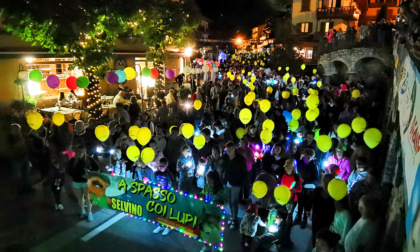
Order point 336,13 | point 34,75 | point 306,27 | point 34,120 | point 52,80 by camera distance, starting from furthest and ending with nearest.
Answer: point 306,27 → point 336,13 → point 52,80 → point 34,75 → point 34,120

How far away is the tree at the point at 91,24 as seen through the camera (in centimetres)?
994

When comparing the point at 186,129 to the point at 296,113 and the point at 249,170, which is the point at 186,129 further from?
the point at 296,113

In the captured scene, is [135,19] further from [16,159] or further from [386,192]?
[386,192]

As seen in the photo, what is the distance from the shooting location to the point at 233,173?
6137mm

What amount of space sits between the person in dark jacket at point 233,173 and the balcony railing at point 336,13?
34.3 meters

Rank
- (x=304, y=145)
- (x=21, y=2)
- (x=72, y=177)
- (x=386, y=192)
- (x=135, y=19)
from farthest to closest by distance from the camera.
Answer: (x=135, y=19) < (x=21, y=2) < (x=304, y=145) < (x=72, y=177) < (x=386, y=192)

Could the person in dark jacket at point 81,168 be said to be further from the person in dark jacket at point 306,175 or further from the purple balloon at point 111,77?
the purple balloon at point 111,77

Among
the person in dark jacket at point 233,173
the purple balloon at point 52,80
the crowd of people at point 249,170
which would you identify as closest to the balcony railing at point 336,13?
the crowd of people at point 249,170

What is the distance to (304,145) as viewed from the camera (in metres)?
7.20

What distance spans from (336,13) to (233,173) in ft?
115

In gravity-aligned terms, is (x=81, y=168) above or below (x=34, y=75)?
below

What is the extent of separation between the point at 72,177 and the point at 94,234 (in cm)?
124

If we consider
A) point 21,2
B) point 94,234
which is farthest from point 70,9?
point 94,234

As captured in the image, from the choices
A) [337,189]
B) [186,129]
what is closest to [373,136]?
[337,189]
